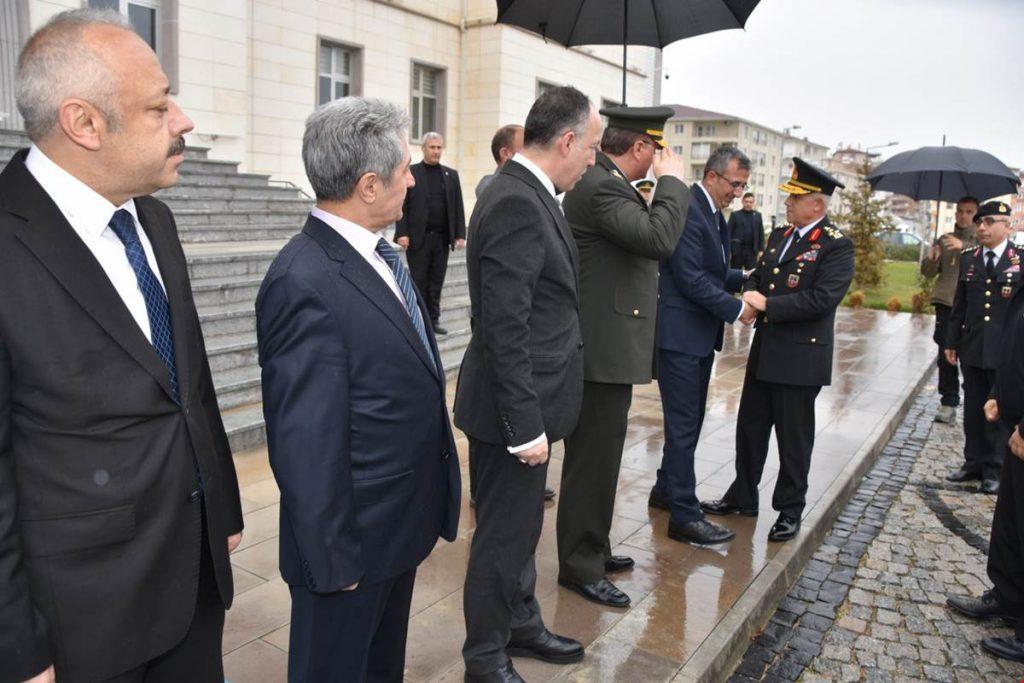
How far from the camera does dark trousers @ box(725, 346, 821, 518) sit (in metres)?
4.62

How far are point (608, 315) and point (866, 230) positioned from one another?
18.7 m

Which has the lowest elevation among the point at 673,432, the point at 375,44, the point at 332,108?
the point at 673,432

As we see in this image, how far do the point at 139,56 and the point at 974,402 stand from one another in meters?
6.73

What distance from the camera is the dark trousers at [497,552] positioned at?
114 inches

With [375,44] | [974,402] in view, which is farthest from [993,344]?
[375,44]

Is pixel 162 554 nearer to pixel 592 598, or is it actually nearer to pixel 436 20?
pixel 592 598

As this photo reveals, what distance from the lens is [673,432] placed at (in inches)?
173

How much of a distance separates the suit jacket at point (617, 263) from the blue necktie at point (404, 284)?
4.38ft

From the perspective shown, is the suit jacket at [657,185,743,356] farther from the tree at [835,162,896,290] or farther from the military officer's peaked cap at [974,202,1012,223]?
the tree at [835,162,896,290]

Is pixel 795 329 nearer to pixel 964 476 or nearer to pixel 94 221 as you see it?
pixel 964 476

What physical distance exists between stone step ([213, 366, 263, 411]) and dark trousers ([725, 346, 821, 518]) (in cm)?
372

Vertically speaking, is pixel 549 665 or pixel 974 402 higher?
pixel 974 402

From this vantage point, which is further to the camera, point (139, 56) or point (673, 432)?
point (673, 432)

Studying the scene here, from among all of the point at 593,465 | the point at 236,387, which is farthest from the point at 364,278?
the point at 236,387
